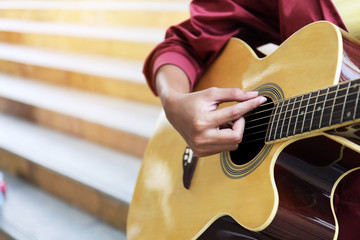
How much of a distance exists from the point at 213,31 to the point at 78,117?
1.19m

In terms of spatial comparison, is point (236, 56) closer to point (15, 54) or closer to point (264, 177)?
point (264, 177)

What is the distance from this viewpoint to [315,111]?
2.13ft

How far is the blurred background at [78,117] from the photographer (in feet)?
5.55

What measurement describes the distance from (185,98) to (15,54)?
2.44 meters

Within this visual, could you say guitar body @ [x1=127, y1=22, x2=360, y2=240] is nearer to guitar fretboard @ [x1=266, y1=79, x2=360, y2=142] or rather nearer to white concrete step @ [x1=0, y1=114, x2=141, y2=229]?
guitar fretboard @ [x1=266, y1=79, x2=360, y2=142]

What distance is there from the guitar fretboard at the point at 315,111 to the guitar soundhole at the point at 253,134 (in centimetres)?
3

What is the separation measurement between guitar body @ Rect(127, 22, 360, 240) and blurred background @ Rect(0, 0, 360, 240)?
164mm

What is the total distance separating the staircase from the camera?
5.57 feet

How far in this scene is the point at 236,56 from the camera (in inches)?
39.5

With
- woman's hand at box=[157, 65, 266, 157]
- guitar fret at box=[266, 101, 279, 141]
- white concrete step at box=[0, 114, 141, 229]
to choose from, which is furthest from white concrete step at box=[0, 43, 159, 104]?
guitar fret at box=[266, 101, 279, 141]

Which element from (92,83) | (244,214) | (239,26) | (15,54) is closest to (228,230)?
(244,214)

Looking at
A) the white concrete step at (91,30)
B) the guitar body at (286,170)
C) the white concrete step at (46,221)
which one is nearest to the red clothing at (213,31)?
the guitar body at (286,170)

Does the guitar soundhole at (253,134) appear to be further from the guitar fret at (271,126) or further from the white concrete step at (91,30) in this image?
the white concrete step at (91,30)

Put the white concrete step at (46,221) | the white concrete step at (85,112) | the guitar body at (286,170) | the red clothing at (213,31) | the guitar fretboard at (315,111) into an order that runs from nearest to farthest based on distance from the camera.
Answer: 1. the guitar fretboard at (315,111)
2. the guitar body at (286,170)
3. the red clothing at (213,31)
4. the white concrete step at (46,221)
5. the white concrete step at (85,112)
